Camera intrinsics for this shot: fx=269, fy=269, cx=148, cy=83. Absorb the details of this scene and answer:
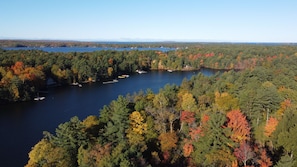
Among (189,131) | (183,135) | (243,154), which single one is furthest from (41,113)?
(243,154)

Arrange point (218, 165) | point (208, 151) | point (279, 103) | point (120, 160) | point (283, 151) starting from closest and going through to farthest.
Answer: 1. point (120, 160)
2. point (218, 165)
3. point (208, 151)
4. point (283, 151)
5. point (279, 103)

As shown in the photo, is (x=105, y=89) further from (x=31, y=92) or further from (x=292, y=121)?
(x=292, y=121)

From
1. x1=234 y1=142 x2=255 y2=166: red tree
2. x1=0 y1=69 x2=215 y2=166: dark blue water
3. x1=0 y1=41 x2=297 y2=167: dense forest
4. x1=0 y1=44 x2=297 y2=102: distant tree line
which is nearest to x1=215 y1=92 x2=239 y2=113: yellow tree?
x1=0 y1=41 x2=297 y2=167: dense forest

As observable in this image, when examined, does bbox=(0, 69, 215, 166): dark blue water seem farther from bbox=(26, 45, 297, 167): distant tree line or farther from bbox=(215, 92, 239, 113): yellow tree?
bbox=(215, 92, 239, 113): yellow tree

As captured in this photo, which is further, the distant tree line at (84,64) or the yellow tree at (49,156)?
the distant tree line at (84,64)

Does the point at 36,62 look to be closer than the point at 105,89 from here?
No

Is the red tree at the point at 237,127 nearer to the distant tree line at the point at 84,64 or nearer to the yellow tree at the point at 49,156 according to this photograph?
the yellow tree at the point at 49,156

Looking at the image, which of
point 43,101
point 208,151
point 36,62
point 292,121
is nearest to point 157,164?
point 208,151

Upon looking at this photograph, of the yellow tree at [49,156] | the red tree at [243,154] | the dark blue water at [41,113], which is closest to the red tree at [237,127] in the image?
the red tree at [243,154]

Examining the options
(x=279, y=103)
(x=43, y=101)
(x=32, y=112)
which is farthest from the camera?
(x=43, y=101)
